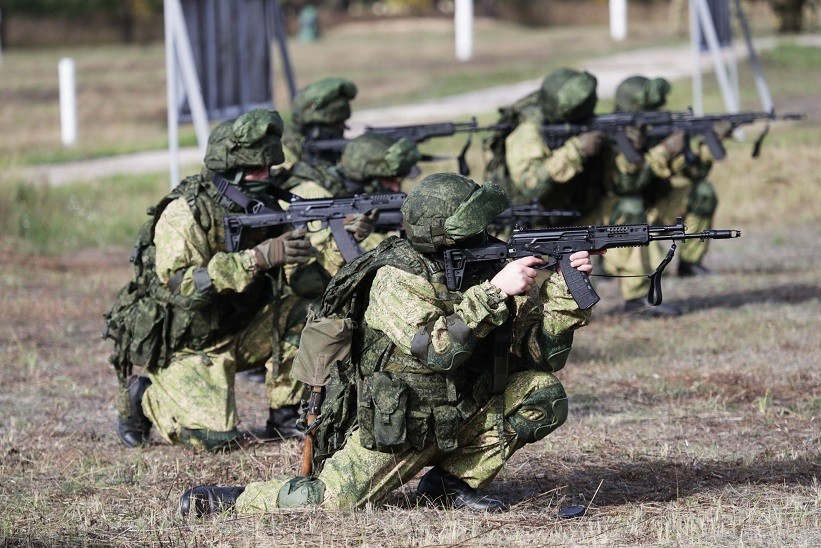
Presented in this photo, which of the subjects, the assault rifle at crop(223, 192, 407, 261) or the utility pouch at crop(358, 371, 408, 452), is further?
the assault rifle at crop(223, 192, 407, 261)

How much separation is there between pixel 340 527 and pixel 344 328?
799mm

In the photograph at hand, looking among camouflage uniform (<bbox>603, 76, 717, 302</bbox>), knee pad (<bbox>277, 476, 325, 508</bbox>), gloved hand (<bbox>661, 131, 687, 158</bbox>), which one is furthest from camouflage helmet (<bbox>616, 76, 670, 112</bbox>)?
knee pad (<bbox>277, 476, 325, 508</bbox>)

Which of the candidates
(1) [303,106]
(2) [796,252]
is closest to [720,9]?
(2) [796,252]

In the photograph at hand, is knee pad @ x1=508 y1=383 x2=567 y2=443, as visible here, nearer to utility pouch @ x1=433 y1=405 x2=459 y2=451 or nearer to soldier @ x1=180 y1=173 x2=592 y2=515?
soldier @ x1=180 y1=173 x2=592 y2=515

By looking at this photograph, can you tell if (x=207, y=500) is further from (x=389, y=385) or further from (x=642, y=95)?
(x=642, y=95)

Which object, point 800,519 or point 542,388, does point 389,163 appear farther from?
point 800,519

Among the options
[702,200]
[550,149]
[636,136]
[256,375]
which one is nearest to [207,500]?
[256,375]

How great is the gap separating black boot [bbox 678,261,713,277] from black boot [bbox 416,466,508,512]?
25.2 ft

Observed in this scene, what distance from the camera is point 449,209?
5516 millimetres

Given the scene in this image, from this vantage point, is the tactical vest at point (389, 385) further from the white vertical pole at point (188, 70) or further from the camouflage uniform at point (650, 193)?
the white vertical pole at point (188, 70)

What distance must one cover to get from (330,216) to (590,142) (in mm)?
3518

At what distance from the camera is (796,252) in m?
14.8

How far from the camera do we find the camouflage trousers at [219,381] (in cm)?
722

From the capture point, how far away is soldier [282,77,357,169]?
9.70 meters
